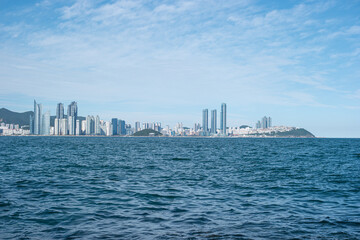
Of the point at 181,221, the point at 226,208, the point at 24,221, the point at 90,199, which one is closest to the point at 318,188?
the point at 226,208

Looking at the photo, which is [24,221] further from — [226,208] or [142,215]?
[226,208]

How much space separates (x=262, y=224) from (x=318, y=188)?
47.2 ft

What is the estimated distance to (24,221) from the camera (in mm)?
16438

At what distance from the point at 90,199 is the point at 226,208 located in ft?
31.2

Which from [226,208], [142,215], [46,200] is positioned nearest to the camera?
[142,215]

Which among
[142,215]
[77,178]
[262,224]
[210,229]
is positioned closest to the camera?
[210,229]

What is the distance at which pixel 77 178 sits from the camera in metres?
32.2

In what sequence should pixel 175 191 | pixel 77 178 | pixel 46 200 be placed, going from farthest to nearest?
1. pixel 77 178
2. pixel 175 191
3. pixel 46 200

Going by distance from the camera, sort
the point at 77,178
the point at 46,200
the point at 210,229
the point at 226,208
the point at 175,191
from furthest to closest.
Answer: the point at 77,178 → the point at 175,191 → the point at 46,200 → the point at 226,208 → the point at 210,229

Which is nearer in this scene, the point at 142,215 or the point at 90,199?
the point at 142,215

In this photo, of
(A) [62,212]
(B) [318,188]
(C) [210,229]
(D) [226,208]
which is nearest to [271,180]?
(B) [318,188]

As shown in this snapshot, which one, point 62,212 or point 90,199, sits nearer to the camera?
point 62,212

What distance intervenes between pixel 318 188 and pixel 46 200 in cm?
2257

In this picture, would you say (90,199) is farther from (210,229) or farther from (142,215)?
(210,229)
